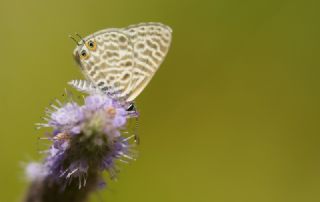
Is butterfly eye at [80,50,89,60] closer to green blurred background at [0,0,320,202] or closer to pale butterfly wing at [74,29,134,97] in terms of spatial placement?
pale butterfly wing at [74,29,134,97]

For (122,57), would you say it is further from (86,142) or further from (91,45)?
(86,142)

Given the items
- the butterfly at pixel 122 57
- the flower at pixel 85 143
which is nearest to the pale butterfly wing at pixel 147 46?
the butterfly at pixel 122 57

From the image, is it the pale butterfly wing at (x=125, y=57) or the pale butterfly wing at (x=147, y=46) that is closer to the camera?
the pale butterfly wing at (x=125, y=57)

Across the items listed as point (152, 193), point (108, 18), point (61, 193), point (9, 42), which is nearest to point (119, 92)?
point (61, 193)

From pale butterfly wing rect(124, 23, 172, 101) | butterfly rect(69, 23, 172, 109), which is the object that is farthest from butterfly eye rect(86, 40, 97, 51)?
pale butterfly wing rect(124, 23, 172, 101)

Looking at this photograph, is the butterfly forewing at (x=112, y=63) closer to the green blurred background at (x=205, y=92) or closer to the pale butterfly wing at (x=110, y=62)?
the pale butterfly wing at (x=110, y=62)

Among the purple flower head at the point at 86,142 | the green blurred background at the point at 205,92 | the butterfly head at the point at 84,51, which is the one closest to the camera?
the purple flower head at the point at 86,142

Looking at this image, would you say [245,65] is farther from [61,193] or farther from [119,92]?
[61,193]
